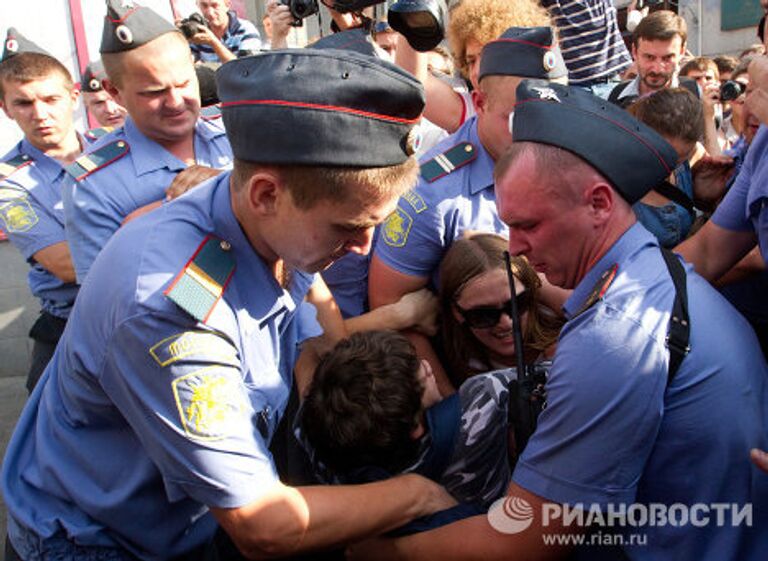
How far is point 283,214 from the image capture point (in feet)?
5.08

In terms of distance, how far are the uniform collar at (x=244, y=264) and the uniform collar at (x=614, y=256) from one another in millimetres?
734

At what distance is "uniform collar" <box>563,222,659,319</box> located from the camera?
1.76m

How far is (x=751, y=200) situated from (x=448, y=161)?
1.04 meters

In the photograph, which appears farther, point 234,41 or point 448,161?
point 234,41

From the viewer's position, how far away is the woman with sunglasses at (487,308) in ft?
7.92

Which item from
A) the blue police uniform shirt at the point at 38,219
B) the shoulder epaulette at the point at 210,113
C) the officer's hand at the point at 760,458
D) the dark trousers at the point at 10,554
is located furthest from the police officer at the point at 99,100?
the officer's hand at the point at 760,458

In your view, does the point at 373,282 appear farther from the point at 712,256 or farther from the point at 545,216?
the point at 712,256

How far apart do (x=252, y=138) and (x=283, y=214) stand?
0.17 meters

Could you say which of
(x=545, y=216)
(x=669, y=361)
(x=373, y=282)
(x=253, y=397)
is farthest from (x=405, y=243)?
(x=669, y=361)

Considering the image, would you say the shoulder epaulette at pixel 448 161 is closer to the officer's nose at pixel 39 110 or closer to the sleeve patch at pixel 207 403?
the sleeve patch at pixel 207 403

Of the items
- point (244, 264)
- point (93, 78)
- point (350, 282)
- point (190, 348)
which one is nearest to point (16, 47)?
point (93, 78)

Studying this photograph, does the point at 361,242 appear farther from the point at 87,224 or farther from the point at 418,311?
the point at 87,224

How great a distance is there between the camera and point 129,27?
268cm

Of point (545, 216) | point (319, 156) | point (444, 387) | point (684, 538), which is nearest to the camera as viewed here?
point (319, 156)
